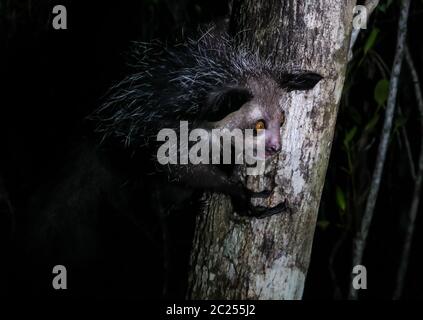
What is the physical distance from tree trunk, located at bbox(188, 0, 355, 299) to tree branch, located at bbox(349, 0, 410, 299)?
112 centimetres

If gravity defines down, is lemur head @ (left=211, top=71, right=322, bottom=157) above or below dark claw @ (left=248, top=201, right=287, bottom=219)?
above

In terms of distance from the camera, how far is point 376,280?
380cm

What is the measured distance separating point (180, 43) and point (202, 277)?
4.57ft

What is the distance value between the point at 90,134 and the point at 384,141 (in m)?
2.02

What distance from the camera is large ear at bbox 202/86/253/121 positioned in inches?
94.0

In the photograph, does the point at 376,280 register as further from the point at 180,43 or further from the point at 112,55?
the point at 112,55

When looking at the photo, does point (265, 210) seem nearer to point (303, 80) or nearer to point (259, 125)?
point (259, 125)

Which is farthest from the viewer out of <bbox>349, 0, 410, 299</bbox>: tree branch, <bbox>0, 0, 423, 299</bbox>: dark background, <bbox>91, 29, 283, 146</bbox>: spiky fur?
<bbox>0, 0, 423, 299</bbox>: dark background

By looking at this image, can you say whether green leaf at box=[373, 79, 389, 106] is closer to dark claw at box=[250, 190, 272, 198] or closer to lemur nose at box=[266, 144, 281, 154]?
lemur nose at box=[266, 144, 281, 154]

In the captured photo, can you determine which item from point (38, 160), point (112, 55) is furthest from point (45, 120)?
point (112, 55)

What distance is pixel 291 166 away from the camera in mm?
2100

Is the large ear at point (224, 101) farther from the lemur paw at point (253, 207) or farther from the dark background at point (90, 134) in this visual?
the dark background at point (90, 134)

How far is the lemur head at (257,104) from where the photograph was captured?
7.50 ft

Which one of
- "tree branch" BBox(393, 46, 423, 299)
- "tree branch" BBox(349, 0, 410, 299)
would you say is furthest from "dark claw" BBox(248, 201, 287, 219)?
"tree branch" BBox(393, 46, 423, 299)
